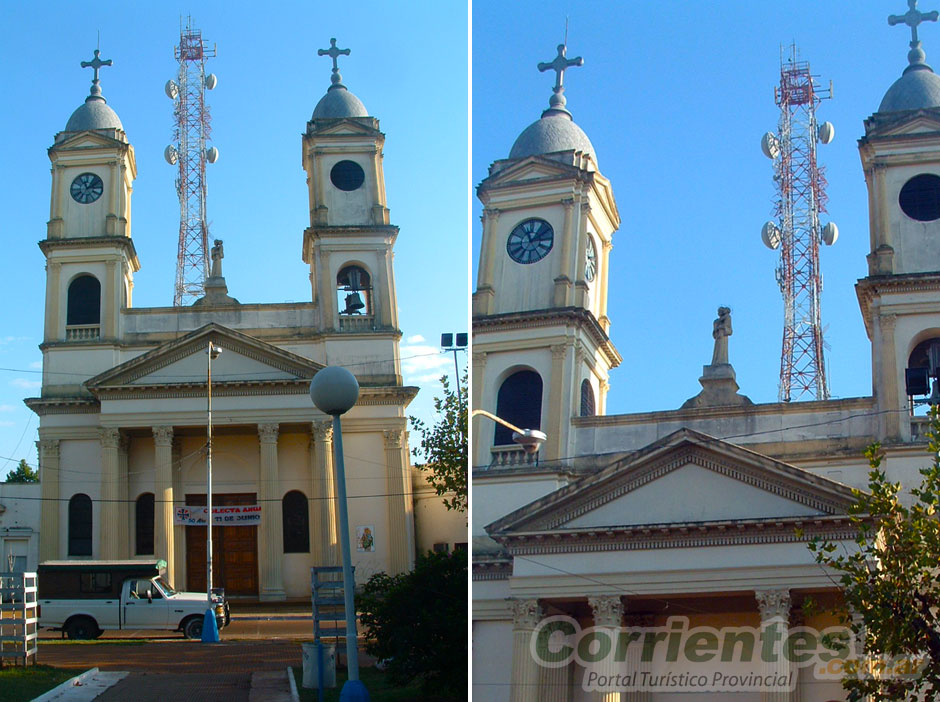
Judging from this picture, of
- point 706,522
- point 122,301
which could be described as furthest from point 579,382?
point 122,301

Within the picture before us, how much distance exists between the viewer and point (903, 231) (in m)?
23.3

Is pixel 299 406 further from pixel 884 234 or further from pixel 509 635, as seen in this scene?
pixel 884 234

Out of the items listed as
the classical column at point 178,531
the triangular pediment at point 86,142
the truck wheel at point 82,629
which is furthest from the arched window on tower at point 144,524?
the truck wheel at point 82,629

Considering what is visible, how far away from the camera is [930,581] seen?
1172cm

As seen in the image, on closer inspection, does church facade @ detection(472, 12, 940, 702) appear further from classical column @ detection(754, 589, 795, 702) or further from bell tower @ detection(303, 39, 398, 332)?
bell tower @ detection(303, 39, 398, 332)

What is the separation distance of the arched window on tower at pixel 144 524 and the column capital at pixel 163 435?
5.25 feet

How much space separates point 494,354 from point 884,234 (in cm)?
695

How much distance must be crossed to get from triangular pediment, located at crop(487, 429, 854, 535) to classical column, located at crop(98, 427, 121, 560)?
12978mm

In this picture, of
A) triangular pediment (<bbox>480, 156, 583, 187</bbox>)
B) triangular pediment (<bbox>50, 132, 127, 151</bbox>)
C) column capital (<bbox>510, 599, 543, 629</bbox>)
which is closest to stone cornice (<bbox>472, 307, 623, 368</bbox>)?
triangular pediment (<bbox>480, 156, 583, 187</bbox>)

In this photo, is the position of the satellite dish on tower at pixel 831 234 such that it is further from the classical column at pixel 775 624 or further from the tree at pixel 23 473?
the tree at pixel 23 473

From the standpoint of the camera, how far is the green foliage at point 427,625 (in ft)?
46.3

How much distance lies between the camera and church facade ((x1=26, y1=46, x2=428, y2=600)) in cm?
3097

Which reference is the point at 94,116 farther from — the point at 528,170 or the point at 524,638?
the point at 524,638

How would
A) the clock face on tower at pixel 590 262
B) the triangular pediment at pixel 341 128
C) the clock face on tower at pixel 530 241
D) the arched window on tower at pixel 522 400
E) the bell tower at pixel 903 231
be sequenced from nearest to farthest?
the bell tower at pixel 903 231 < the arched window on tower at pixel 522 400 < the clock face on tower at pixel 530 241 < the clock face on tower at pixel 590 262 < the triangular pediment at pixel 341 128
